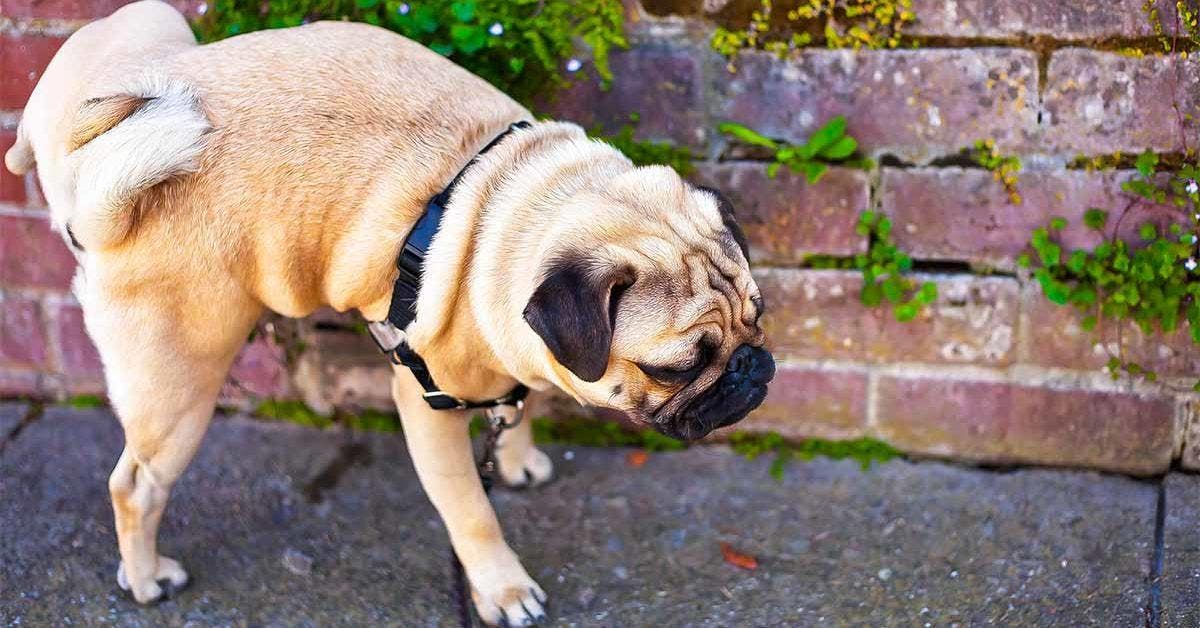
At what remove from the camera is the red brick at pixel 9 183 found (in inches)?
128

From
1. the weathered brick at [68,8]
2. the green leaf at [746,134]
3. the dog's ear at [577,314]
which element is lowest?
the dog's ear at [577,314]

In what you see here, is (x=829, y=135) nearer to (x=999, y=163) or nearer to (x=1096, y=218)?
(x=999, y=163)

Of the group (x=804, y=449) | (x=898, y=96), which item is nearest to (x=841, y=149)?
(x=898, y=96)

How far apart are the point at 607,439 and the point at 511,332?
119cm

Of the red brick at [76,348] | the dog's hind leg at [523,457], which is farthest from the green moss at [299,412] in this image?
the dog's hind leg at [523,457]

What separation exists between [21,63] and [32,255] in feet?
1.98

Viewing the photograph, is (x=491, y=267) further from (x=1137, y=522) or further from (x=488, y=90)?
(x=1137, y=522)

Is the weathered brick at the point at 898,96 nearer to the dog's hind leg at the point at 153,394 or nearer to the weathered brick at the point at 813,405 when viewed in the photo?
the weathered brick at the point at 813,405

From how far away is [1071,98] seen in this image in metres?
2.91

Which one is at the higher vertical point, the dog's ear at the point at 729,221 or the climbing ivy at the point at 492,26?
the climbing ivy at the point at 492,26

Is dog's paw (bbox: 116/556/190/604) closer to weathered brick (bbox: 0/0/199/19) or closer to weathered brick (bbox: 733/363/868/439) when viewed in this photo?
weathered brick (bbox: 0/0/199/19)

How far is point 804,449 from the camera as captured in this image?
11.3 ft

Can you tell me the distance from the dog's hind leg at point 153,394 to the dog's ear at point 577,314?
2.72 ft

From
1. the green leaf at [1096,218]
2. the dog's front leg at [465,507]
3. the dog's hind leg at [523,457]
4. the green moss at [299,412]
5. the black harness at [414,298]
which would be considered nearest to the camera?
the black harness at [414,298]
